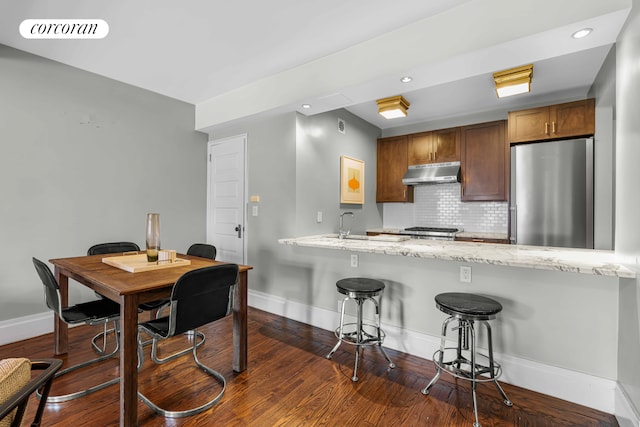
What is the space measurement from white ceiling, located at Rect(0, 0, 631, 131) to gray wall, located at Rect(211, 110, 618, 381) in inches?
22.4

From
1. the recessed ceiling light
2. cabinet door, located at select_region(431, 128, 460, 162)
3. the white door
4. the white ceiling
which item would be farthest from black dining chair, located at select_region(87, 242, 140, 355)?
cabinet door, located at select_region(431, 128, 460, 162)

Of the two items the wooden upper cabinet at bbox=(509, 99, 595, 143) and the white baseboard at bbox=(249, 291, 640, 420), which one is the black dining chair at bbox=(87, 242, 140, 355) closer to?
the white baseboard at bbox=(249, 291, 640, 420)

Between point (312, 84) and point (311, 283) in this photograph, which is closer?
point (312, 84)

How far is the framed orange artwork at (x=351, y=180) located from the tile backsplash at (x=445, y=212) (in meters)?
0.88

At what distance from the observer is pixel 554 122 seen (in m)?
3.21

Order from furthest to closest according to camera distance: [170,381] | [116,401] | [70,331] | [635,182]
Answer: [70,331] → [170,381] → [116,401] → [635,182]

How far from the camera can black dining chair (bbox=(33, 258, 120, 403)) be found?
1919 mm

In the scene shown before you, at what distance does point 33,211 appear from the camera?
2.81 meters

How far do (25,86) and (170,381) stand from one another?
2918 millimetres

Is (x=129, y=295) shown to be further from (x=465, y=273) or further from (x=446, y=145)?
(x=446, y=145)

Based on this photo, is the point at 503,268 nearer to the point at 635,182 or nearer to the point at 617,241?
the point at 617,241

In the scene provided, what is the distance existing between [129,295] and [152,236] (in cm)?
71

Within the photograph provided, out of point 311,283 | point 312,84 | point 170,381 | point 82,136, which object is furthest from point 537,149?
point 82,136

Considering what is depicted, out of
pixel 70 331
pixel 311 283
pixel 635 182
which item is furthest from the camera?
pixel 311 283
